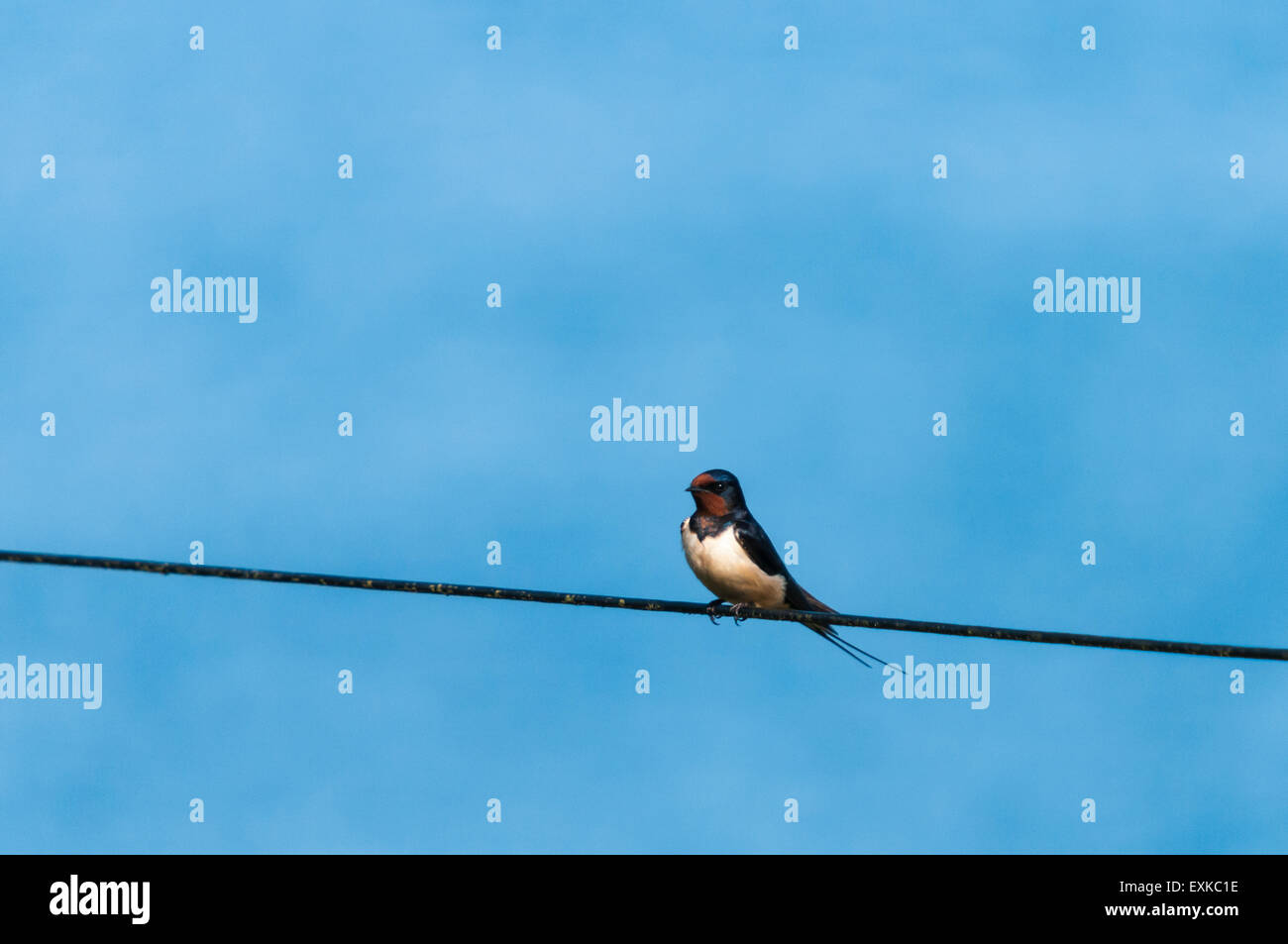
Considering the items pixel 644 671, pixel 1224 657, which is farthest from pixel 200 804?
pixel 1224 657

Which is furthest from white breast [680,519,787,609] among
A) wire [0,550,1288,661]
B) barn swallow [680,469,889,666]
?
wire [0,550,1288,661]

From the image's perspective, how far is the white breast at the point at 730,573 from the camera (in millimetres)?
11094

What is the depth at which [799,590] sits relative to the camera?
11.4 m

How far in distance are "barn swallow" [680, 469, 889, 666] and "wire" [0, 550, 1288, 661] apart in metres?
2.82

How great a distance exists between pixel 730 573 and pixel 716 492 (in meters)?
0.64

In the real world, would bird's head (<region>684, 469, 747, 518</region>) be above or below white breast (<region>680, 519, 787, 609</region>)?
above

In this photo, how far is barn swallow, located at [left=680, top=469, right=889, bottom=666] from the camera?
36.5 ft

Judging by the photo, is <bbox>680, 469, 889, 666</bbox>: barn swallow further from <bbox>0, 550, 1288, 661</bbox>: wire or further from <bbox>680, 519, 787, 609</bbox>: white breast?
<bbox>0, 550, 1288, 661</bbox>: wire

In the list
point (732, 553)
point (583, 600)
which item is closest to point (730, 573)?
point (732, 553)

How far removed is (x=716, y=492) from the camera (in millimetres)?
11461

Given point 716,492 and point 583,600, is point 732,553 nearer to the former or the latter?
point 716,492

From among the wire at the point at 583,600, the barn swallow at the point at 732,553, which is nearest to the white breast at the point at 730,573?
the barn swallow at the point at 732,553
